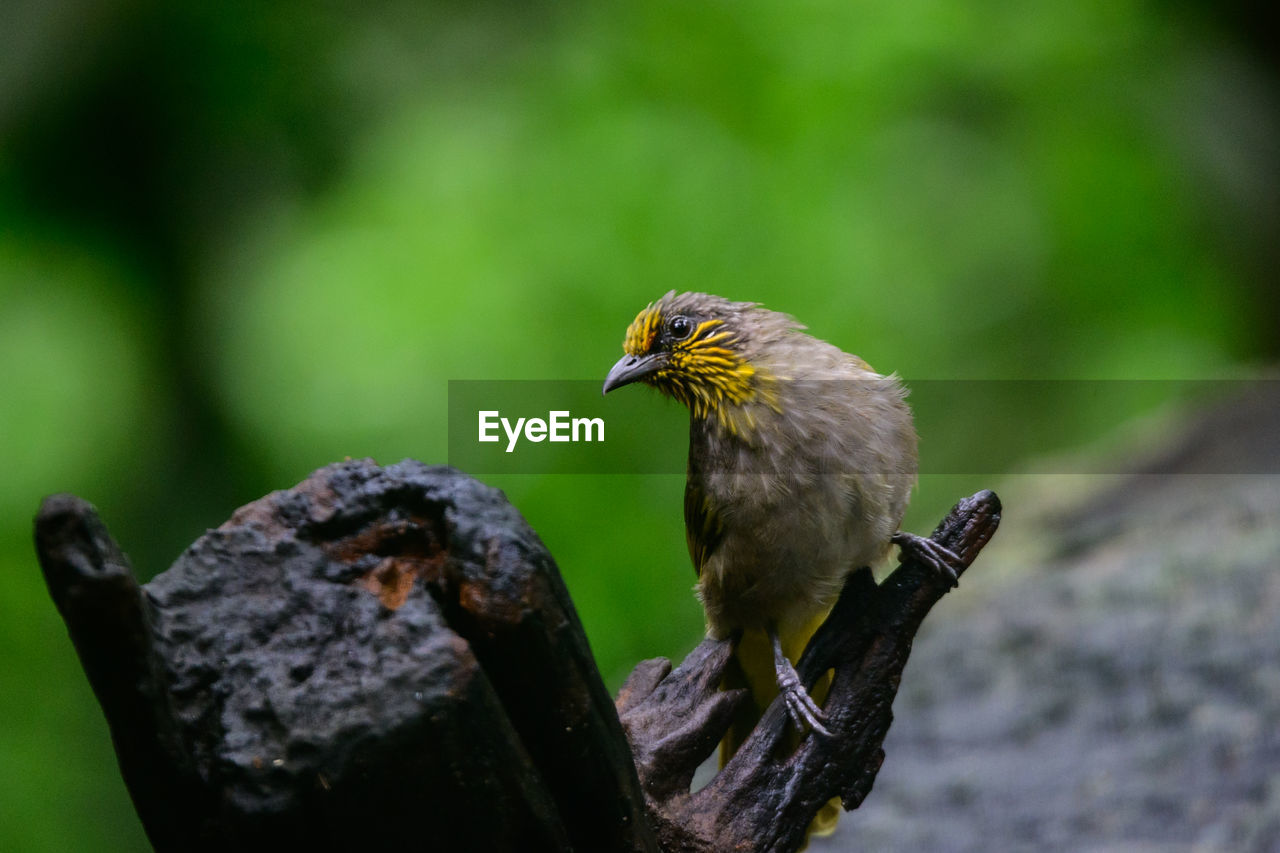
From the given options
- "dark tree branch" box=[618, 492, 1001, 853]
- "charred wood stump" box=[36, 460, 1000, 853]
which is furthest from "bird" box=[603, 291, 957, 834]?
"charred wood stump" box=[36, 460, 1000, 853]

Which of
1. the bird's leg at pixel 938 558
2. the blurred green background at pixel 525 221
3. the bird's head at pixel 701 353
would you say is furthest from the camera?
the blurred green background at pixel 525 221

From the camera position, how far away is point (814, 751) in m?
2.62

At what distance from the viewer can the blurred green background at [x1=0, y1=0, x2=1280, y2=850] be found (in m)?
5.21

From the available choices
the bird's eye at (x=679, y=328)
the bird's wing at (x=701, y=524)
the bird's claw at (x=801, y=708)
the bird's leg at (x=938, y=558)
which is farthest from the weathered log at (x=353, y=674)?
the bird's eye at (x=679, y=328)

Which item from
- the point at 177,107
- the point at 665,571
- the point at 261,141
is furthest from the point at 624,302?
the point at 177,107

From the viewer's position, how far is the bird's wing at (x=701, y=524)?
314cm

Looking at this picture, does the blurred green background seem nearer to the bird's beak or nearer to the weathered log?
the bird's beak

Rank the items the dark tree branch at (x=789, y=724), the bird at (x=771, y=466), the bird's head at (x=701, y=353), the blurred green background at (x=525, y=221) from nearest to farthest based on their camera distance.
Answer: the dark tree branch at (x=789, y=724) → the bird at (x=771, y=466) → the bird's head at (x=701, y=353) → the blurred green background at (x=525, y=221)

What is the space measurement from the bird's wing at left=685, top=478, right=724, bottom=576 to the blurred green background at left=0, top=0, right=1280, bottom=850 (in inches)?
84.3

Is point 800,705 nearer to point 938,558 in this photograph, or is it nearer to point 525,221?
point 938,558

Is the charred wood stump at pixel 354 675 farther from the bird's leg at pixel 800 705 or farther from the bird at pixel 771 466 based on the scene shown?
the bird at pixel 771 466

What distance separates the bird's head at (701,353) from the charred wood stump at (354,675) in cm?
133

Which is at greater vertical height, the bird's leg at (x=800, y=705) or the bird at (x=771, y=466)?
the bird at (x=771, y=466)

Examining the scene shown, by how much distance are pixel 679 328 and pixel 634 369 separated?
6.4 inches
